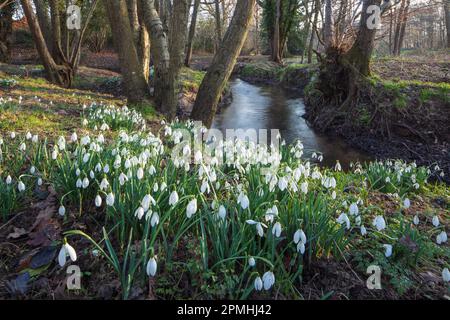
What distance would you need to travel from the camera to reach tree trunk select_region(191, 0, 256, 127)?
589 cm

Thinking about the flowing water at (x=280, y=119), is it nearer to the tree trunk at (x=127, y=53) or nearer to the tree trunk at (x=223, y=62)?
the tree trunk at (x=223, y=62)

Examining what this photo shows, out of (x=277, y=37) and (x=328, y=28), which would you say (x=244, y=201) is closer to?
(x=328, y=28)

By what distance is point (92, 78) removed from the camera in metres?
13.2

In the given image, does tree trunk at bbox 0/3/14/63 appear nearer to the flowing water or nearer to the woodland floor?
the flowing water

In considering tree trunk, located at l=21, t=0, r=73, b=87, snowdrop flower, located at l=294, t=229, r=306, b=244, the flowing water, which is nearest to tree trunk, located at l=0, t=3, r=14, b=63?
tree trunk, located at l=21, t=0, r=73, b=87

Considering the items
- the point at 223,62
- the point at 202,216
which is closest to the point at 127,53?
the point at 223,62

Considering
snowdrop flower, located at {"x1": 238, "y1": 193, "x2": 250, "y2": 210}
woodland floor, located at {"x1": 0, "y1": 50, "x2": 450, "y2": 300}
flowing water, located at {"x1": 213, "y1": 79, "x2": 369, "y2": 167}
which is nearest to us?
woodland floor, located at {"x1": 0, "y1": 50, "x2": 450, "y2": 300}

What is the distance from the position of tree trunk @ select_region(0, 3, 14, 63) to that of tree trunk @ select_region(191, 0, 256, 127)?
12656 millimetres

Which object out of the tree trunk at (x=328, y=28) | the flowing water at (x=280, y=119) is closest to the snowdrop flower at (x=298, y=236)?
the flowing water at (x=280, y=119)

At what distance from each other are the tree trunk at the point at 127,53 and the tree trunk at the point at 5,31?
10855 mm

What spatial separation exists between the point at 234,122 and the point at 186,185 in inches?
321

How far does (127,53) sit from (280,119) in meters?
5.72

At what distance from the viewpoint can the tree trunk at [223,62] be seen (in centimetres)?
589
